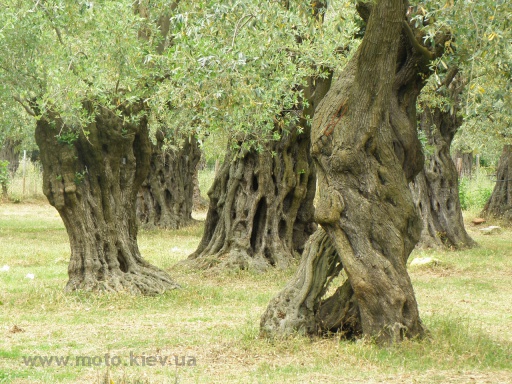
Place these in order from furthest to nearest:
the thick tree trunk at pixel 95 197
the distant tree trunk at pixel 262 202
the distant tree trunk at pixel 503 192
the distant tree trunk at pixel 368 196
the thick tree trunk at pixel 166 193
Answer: the distant tree trunk at pixel 503 192 < the thick tree trunk at pixel 166 193 < the distant tree trunk at pixel 262 202 < the thick tree trunk at pixel 95 197 < the distant tree trunk at pixel 368 196

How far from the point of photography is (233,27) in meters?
9.45

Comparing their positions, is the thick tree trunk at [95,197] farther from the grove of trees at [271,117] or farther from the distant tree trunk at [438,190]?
the distant tree trunk at [438,190]

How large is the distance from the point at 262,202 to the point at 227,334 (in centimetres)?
789

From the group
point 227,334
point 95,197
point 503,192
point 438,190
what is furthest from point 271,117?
point 503,192

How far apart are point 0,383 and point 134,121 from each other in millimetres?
6918

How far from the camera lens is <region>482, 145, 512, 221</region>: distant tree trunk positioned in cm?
2970

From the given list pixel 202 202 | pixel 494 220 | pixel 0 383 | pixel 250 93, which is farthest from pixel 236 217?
pixel 202 202

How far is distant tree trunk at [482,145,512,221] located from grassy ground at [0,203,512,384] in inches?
470

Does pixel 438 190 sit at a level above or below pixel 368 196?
above

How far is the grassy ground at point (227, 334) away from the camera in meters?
8.09

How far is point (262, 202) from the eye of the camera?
59.1 feet

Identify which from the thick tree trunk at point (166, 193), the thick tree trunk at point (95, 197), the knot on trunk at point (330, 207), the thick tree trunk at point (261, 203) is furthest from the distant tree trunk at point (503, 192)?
the knot on trunk at point (330, 207)

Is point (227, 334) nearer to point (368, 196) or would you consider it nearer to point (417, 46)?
point (368, 196)

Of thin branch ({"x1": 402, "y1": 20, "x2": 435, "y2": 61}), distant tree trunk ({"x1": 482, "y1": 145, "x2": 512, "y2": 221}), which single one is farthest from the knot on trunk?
distant tree trunk ({"x1": 482, "y1": 145, "x2": 512, "y2": 221})
